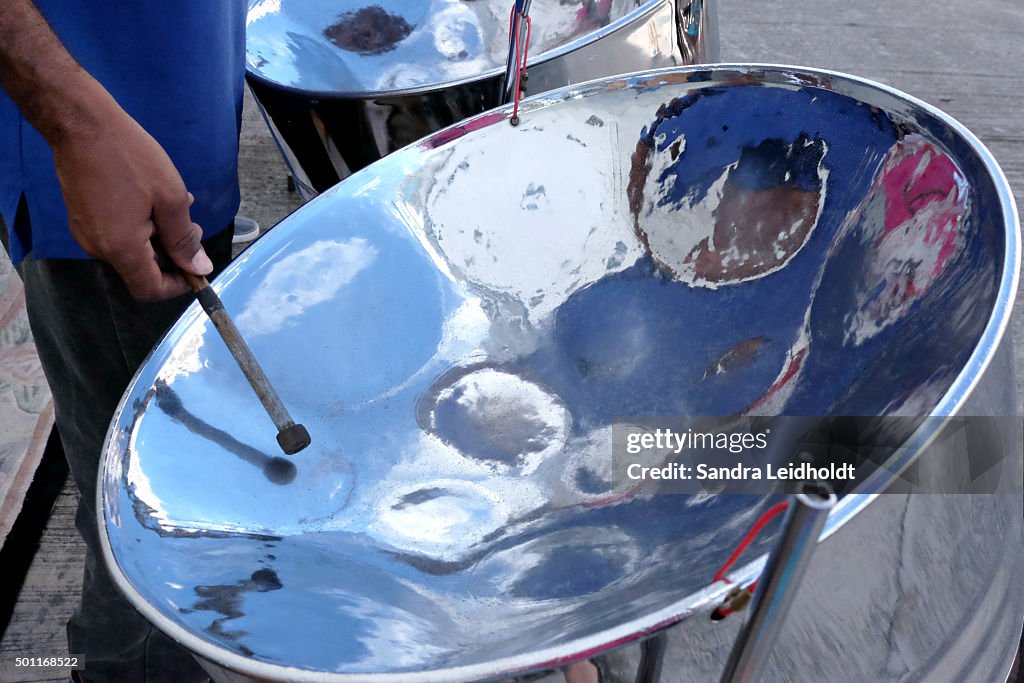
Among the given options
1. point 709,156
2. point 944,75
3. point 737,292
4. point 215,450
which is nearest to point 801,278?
point 737,292

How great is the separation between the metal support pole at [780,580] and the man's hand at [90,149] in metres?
0.55

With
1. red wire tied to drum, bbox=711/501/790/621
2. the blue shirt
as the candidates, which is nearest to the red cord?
red wire tied to drum, bbox=711/501/790/621

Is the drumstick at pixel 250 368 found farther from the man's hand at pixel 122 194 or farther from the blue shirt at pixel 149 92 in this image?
the blue shirt at pixel 149 92

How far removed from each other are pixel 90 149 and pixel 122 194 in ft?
0.13

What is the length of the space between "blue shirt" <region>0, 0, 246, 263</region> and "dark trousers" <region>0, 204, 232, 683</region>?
0.13ft

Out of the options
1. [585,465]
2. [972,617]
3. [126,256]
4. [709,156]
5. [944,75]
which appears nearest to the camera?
[972,617]

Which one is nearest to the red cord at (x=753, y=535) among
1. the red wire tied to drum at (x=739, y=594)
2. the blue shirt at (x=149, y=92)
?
the red wire tied to drum at (x=739, y=594)

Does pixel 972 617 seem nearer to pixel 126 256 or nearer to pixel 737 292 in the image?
pixel 737 292

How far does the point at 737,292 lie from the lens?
3.27 feet

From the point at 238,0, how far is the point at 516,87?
1.05 ft

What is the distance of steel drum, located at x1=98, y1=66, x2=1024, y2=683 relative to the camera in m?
0.61

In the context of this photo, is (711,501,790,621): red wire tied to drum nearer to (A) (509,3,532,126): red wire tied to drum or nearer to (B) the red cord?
(B) the red cord

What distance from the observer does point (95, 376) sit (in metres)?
1.17

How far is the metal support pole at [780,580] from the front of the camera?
0.46 m
